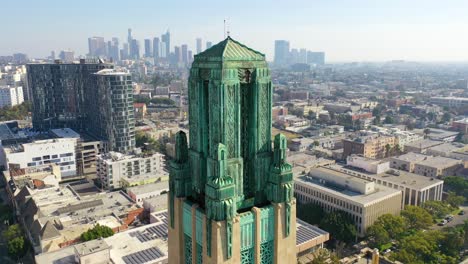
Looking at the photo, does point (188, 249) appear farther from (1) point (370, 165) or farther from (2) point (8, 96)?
(2) point (8, 96)

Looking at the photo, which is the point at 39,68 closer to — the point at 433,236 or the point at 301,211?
the point at 301,211

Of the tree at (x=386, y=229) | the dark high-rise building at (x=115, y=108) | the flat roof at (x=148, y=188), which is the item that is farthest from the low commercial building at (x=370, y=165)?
the dark high-rise building at (x=115, y=108)

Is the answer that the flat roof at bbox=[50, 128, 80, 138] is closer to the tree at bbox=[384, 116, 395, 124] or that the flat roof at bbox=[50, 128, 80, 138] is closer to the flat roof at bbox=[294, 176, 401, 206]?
the flat roof at bbox=[294, 176, 401, 206]

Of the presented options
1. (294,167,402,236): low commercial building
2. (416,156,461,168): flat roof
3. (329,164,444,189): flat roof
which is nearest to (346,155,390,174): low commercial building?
(329,164,444,189): flat roof

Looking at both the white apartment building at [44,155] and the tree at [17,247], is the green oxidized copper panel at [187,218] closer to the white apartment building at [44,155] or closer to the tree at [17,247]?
the tree at [17,247]

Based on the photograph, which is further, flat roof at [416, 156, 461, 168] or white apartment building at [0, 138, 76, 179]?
flat roof at [416, 156, 461, 168]

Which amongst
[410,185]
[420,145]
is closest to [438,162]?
[420,145]

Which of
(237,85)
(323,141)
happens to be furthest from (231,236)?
(323,141)
